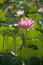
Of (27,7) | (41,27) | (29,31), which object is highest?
(29,31)

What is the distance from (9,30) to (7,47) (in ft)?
1.24

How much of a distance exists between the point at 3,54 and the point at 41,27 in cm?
52

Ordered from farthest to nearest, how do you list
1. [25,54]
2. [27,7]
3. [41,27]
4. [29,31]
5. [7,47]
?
[27,7], [41,27], [29,31], [7,47], [25,54]

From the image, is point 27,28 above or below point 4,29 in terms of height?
above

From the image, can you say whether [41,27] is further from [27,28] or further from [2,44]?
[2,44]

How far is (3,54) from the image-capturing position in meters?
1.15

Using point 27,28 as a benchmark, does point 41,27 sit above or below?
below

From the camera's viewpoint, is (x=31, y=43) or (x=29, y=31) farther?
(x=29, y=31)

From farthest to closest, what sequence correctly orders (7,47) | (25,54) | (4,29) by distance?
(4,29)
(7,47)
(25,54)

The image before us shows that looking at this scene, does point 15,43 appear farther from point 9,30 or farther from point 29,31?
point 9,30

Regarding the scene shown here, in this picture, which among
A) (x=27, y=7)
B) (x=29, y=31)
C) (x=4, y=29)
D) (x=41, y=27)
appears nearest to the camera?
(x=29, y=31)

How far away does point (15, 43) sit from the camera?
1200 mm

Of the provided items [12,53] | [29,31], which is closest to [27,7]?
[29,31]

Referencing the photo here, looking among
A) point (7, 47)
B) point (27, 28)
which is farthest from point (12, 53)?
point (27, 28)
